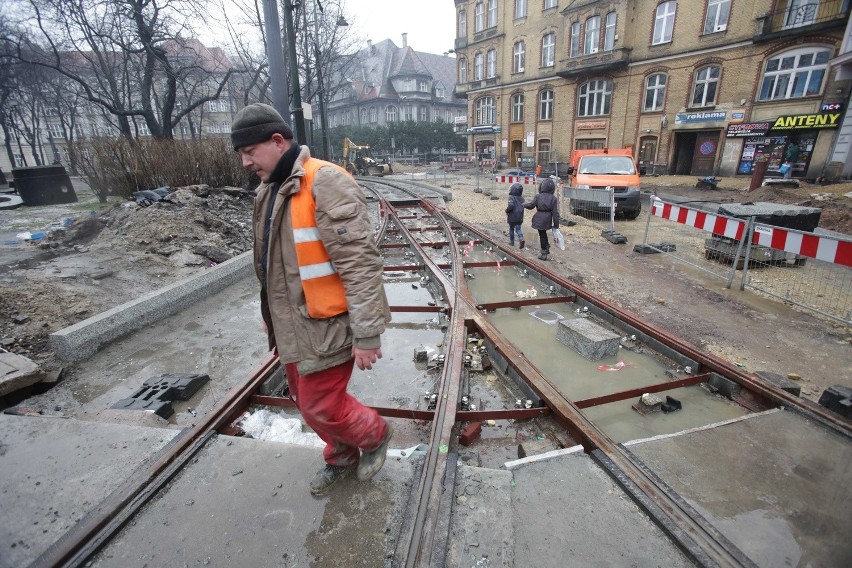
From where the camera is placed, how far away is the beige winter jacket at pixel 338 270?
191 cm

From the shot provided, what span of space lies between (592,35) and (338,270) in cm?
3246

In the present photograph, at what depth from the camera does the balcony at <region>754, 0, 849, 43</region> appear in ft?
61.4

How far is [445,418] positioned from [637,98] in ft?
96.9

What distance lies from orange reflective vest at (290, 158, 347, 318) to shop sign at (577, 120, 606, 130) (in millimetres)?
30657

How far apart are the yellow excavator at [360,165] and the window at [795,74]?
77.1 feet

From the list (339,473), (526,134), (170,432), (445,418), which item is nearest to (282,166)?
(339,473)

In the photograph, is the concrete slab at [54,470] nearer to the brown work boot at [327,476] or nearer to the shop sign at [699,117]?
the brown work boot at [327,476]

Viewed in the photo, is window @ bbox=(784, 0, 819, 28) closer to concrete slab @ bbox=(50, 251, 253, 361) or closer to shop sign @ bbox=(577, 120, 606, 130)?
shop sign @ bbox=(577, 120, 606, 130)

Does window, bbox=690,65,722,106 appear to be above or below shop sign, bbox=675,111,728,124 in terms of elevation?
above

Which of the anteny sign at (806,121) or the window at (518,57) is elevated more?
the window at (518,57)

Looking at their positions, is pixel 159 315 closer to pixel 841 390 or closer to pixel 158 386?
pixel 158 386

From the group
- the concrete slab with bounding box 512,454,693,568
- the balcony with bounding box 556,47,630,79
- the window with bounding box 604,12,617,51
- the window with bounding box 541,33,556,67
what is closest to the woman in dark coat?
the concrete slab with bounding box 512,454,693,568

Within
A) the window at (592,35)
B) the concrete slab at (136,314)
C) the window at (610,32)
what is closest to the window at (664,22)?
the window at (610,32)

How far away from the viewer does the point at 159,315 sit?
5324mm
